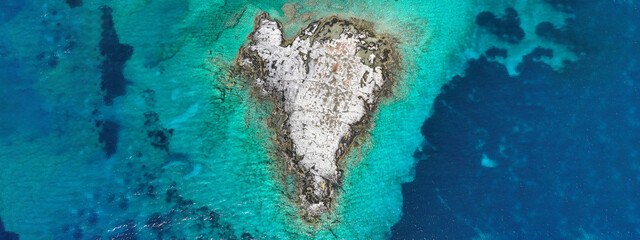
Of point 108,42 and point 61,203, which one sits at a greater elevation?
point 108,42

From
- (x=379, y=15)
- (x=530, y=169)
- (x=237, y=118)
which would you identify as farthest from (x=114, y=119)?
(x=530, y=169)

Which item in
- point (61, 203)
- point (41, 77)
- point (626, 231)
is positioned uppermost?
point (41, 77)

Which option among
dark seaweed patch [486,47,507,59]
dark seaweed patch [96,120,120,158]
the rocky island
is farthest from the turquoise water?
the rocky island

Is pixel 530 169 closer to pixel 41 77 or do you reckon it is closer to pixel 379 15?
pixel 379 15

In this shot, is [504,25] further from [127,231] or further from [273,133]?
[127,231]

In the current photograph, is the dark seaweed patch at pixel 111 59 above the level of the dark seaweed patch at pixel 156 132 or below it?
above

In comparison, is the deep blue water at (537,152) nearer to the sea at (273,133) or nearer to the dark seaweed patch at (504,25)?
the sea at (273,133)

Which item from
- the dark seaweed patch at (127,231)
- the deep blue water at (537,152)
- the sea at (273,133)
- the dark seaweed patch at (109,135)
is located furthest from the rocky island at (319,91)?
the dark seaweed patch at (127,231)
